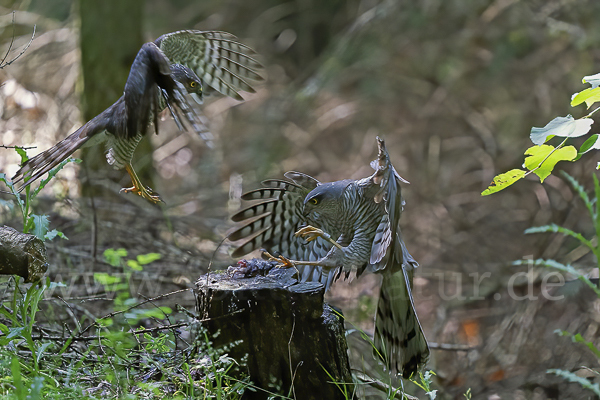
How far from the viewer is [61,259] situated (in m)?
4.32

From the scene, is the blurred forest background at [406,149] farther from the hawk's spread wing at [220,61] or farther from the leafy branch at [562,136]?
the leafy branch at [562,136]

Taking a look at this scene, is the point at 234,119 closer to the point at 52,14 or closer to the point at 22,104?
the point at 52,14

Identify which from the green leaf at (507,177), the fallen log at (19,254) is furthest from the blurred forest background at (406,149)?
the green leaf at (507,177)

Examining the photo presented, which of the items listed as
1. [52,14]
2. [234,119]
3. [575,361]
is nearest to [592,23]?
[575,361]

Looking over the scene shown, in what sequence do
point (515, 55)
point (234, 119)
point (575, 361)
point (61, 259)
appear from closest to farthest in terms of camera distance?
point (61, 259), point (575, 361), point (515, 55), point (234, 119)

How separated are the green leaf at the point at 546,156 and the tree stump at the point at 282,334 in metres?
0.99

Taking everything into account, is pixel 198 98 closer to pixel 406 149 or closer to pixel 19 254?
pixel 19 254

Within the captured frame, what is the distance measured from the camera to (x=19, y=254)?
7.05 ft

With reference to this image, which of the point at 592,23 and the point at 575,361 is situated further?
the point at 592,23

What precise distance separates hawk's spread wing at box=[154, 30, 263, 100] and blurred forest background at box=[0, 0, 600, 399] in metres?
1.17

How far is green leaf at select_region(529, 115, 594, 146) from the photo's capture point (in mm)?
1805

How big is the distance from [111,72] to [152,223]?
157cm

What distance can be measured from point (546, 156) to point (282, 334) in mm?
1263

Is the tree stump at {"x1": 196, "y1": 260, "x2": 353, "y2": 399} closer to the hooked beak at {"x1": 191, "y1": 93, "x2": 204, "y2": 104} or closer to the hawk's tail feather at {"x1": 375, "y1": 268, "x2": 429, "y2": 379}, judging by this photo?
the hawk's tail feather at {"x1": 375, "y1": 268, "x2": 429, "y2": 379}
